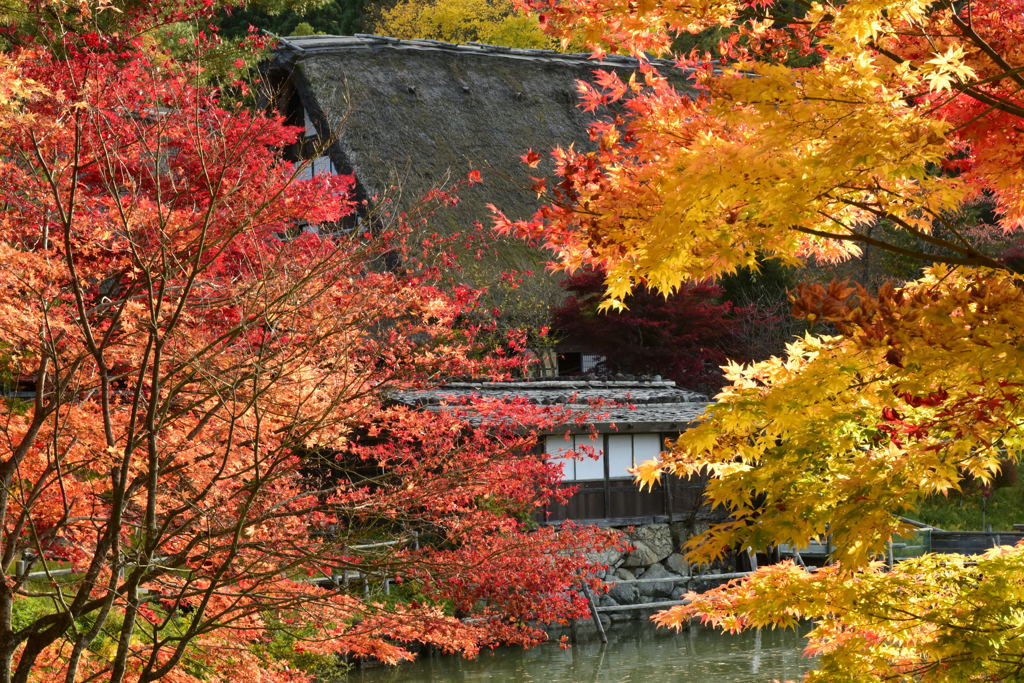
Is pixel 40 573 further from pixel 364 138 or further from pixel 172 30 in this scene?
pixel 364 138

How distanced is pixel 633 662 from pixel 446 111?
1196cm

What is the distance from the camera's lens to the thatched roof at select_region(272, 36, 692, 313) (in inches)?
776

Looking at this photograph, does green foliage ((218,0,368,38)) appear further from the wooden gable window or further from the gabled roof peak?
the wooden gable window

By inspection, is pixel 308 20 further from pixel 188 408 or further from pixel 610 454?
pixel 188 408

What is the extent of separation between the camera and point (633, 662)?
46.7ft

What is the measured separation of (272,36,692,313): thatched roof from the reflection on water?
22.3 feet

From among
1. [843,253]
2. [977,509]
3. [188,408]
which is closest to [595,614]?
[977,509]

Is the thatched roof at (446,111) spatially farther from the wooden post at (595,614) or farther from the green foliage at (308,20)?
the green foliage at (308,20)

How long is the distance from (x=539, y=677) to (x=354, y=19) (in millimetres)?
24184

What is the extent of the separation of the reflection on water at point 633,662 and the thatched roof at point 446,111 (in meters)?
6.80

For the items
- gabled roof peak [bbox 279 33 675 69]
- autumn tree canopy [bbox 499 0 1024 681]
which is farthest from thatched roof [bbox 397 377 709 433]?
autumn tree canopy [bbox 499 0 1024 681]

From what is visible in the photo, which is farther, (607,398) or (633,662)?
(607,398)

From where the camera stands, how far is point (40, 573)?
10.7 meters

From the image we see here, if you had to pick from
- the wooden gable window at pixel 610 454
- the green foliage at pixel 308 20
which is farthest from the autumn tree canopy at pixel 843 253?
the green foliage at pixel 308 20
